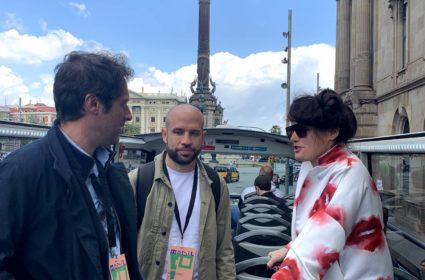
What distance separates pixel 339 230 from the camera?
1.65m

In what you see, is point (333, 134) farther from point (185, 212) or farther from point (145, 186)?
point (145, 186)

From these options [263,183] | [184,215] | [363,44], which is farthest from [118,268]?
[363,44]

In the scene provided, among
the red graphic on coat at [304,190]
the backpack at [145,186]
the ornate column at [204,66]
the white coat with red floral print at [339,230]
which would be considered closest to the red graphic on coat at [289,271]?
the white coat with red floral print at [339,230]

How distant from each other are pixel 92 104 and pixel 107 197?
0.43 metres

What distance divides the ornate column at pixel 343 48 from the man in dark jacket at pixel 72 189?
85.4 ft

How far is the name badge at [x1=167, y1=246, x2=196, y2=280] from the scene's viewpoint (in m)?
2.74

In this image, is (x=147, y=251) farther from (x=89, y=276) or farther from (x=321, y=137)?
(x=321, y=137)

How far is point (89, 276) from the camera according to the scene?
64.4 inches

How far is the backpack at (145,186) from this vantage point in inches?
114

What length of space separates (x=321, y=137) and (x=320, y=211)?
42 cm

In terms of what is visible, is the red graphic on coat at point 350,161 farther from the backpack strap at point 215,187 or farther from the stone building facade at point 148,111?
the stone building facade at point 148,111

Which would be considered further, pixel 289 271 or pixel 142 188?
pixel 142 188

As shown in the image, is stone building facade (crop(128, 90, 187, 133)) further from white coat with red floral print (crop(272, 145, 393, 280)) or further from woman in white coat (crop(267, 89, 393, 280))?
white coat with red floral print (crop(272, 145, 393, 280))

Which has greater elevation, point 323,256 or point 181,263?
point 323,256
